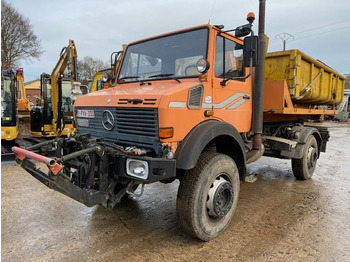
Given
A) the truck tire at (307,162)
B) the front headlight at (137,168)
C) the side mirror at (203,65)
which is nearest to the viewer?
the front headlight at (137,168)

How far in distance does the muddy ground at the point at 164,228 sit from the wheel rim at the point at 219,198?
1.09 feet

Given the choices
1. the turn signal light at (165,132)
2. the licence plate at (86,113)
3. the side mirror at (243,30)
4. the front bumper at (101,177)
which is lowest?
the front bumper at (101,177)

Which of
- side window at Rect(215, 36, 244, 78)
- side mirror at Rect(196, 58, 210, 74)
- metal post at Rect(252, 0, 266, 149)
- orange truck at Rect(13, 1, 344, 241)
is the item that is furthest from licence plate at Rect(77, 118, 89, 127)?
metal post at Rect(252, 0, 266, 149)

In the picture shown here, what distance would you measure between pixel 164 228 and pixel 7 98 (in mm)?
7951

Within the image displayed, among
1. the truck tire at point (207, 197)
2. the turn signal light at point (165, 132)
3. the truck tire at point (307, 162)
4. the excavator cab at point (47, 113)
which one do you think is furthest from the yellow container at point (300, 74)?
the excavator cab at point (47, 113)

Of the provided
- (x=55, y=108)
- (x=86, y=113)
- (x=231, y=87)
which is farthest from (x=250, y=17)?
(x=55, y=108)

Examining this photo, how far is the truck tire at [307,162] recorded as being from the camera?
5520mm

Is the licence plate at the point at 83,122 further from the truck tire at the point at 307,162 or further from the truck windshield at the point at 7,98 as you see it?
the truck windshield at the point at 7,98

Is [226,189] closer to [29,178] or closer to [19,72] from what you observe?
[29,178]

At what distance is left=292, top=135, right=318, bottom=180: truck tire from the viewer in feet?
18.1

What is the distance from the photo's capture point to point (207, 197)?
3.23m

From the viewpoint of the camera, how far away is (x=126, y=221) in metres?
3.77

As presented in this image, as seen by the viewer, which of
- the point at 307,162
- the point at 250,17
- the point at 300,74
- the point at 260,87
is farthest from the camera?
the point at 307,162

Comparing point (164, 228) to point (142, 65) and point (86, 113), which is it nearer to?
point (86, 113)
